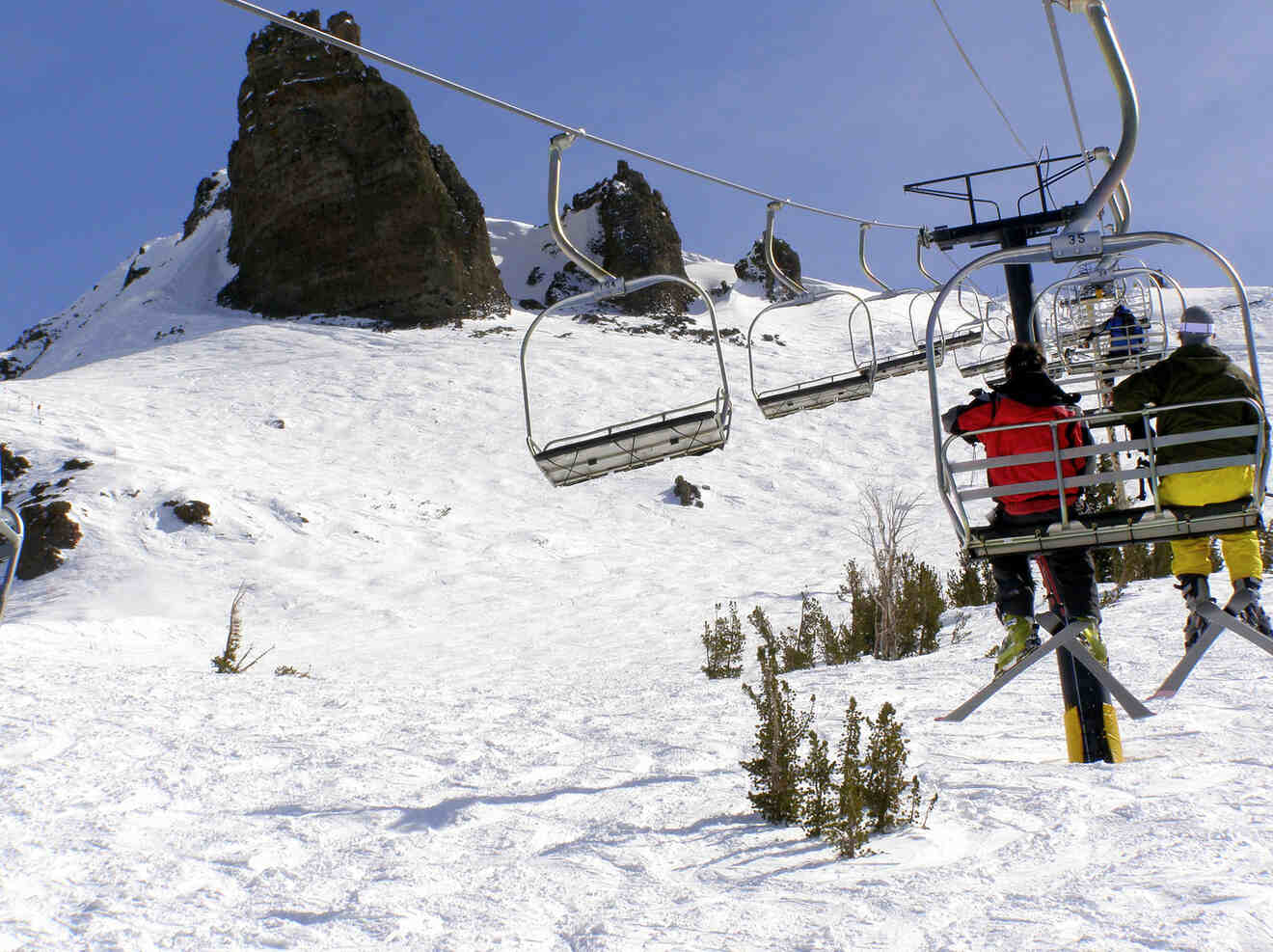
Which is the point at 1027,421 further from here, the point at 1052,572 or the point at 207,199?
the point at 207,199

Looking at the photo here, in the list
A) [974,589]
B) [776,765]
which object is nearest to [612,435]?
[776,765]

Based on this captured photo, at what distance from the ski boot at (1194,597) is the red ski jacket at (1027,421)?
0.89m

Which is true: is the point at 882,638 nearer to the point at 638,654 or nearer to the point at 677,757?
the point at 638,654

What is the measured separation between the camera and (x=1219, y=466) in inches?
149

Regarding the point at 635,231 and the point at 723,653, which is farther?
the point at 635,231

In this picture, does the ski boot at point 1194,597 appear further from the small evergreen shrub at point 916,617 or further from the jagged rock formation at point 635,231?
the jagged rock formation at point 635,231

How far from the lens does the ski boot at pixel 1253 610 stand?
4.59 m

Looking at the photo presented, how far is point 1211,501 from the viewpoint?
4238 mm

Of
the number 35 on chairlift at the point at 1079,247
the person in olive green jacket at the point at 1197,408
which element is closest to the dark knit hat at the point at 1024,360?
the person in olive green jacket at the point at 1197,408

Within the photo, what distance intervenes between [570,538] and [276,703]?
1355 centimetres

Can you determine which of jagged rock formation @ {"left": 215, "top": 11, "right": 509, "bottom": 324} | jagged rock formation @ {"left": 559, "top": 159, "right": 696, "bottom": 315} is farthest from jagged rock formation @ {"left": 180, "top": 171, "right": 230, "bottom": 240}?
jagged rock formation @ {"left": 559, "top": 159, "right": 696, "bottom": 315}

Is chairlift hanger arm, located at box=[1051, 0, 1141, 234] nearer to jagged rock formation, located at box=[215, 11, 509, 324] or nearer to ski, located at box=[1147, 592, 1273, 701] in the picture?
ski, located at box=[1147, 592, 1273, 701]

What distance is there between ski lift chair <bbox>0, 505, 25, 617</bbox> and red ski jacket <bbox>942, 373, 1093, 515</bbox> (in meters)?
3.45

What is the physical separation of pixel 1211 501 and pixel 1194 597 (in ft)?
2.30
